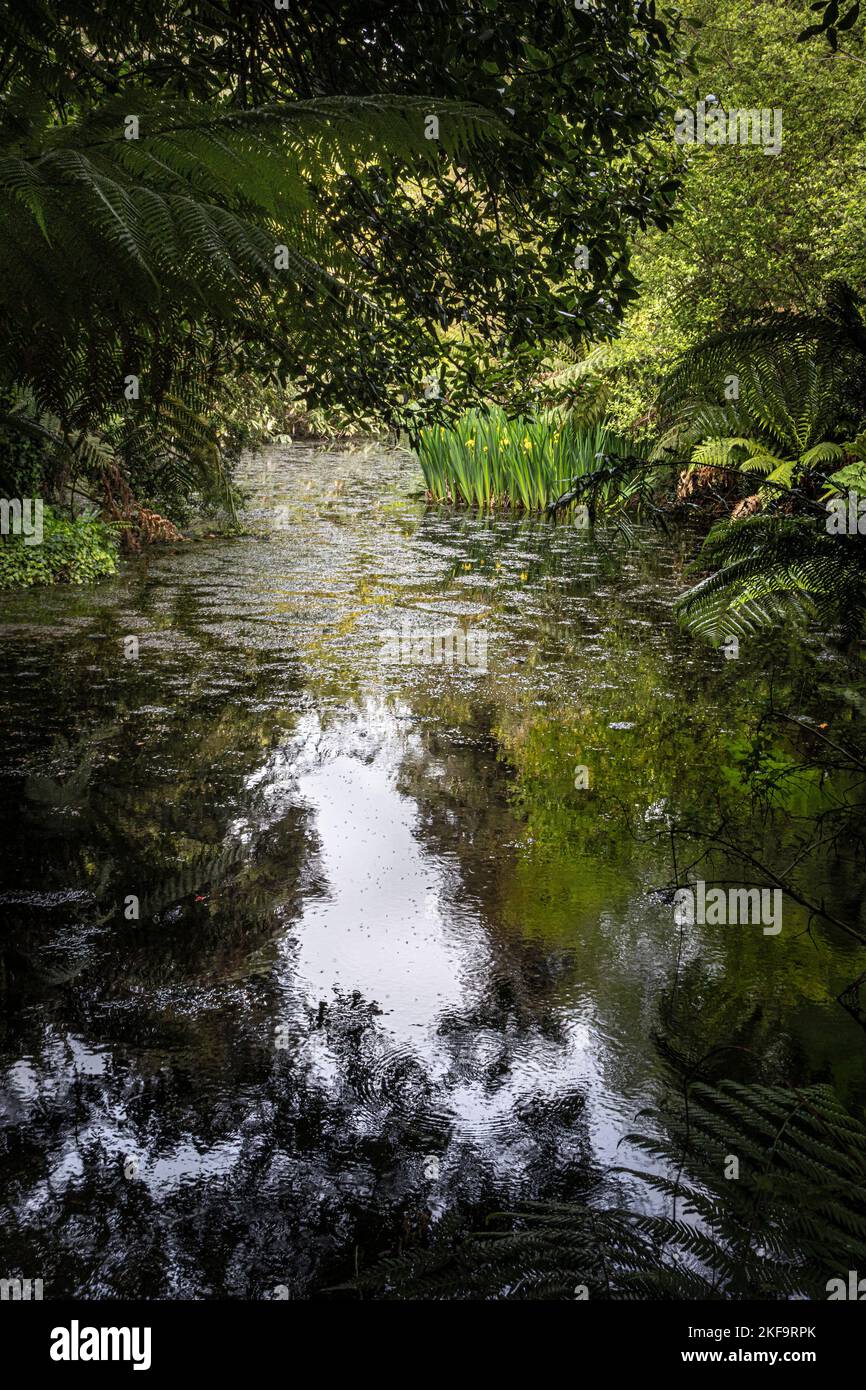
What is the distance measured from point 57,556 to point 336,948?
6950 mm

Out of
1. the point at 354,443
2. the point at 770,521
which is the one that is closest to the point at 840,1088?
the point at 770,521

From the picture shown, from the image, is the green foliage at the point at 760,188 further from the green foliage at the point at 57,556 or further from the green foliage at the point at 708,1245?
the green foliage at the point at 708,1245

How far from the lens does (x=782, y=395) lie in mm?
2453

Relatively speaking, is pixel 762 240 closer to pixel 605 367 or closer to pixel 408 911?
pixel 605 367

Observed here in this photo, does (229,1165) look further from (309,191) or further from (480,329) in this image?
(480,329)

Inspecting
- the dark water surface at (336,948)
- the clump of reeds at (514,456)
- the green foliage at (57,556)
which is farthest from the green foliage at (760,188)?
the dark water surface at (336,948)

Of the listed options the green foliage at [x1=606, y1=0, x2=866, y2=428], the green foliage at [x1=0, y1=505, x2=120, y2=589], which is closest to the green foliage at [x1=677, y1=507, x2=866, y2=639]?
the green foliage at [x1=0, y1=505, x2=120, y2=589]

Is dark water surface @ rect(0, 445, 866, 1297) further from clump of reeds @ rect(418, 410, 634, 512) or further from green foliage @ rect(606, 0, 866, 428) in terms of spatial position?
clump of reeds @ rect(418, 410, 634, 512)

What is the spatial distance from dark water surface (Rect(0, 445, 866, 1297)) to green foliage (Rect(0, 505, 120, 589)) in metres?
1.86

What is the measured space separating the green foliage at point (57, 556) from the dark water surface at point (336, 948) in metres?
1.86

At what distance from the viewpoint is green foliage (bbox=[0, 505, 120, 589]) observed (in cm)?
924

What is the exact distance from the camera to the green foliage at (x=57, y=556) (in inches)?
364
